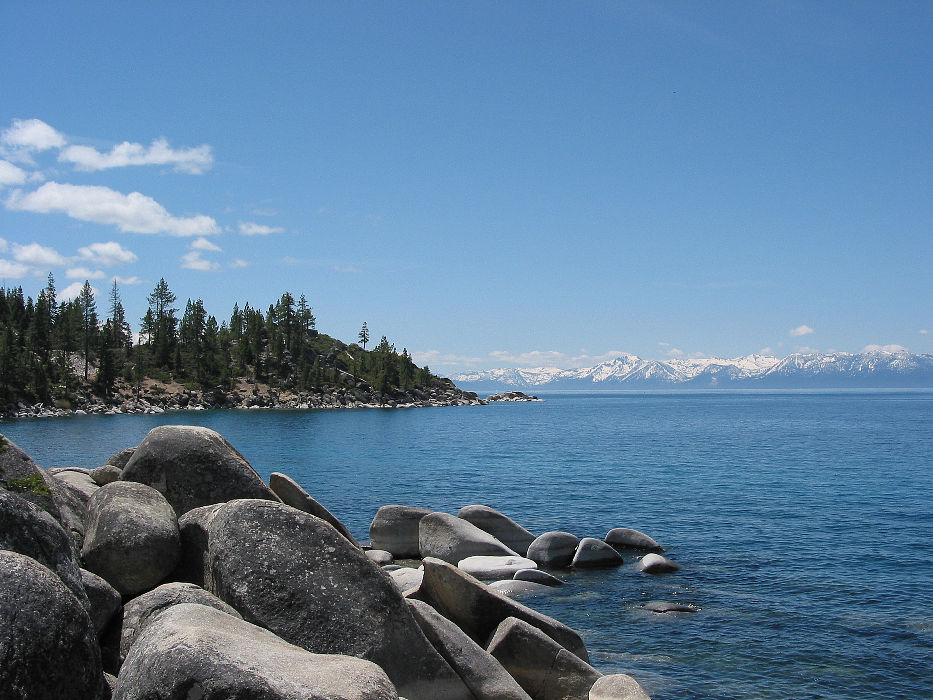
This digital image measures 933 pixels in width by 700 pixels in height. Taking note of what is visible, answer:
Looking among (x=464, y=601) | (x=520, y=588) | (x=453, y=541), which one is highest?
(x=464, y=601)

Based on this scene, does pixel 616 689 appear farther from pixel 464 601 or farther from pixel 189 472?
pixel 189 472

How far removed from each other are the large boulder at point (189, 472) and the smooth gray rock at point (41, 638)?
254 inches

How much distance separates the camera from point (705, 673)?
17.5 m

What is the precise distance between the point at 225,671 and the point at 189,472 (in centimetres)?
796

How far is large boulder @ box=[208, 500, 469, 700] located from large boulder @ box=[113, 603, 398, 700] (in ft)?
8.16

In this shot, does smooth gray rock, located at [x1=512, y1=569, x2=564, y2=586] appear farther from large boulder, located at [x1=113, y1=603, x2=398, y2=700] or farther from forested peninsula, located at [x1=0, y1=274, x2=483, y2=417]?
forested peninsula, located at [x1=0, y1=274, x2=483, y2=417]

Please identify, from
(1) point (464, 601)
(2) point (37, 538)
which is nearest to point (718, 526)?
(1) point (464, 601)

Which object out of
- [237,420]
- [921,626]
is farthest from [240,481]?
[237,420]

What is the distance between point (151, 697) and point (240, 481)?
752 cm

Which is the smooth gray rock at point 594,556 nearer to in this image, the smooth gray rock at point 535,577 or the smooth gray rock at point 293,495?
the smooth gray rock at point 535,577

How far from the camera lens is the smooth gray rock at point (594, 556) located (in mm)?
27453

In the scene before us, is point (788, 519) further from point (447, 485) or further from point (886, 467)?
point (886, 467)

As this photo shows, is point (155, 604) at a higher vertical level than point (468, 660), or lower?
higher

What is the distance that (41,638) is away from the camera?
7.16 m
